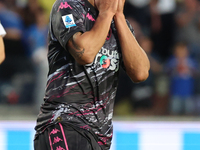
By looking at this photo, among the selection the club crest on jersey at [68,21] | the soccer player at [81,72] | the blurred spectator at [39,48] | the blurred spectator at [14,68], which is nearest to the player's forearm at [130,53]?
the soccer player at [81,72]

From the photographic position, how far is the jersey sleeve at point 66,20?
2299 mm

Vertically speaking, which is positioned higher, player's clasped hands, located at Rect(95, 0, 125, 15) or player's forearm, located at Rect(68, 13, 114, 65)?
player's clasped hands, located at Rect(95, 0, 125, 15)

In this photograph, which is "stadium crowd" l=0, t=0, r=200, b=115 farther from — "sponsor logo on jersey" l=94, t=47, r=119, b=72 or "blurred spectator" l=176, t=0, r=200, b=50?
"sponsor logo on jersey" l=94, t=47, r=119, b=72

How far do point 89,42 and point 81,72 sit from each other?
8.9 inches

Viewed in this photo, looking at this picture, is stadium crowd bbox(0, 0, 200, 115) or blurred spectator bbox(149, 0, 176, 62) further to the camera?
blurred spectator bbox(149, 0, 176, 62)

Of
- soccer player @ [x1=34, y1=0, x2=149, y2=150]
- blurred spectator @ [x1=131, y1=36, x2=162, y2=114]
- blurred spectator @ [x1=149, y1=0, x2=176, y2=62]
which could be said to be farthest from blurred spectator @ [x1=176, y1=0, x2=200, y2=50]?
soccer player @ [x1=34, y1=0, x2=149, y2=150]

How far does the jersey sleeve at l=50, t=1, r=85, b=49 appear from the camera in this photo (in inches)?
90.5

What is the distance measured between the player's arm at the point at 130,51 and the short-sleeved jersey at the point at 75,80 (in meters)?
0.11

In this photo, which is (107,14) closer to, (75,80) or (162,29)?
(75,80)

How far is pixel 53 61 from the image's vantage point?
2453mm

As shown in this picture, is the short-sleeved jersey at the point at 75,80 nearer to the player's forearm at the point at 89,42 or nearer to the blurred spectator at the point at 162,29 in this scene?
the player's forearm at the point at 89,42

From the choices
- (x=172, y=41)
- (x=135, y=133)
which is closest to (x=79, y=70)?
(x=135, y=133)

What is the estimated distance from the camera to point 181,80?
622 cm

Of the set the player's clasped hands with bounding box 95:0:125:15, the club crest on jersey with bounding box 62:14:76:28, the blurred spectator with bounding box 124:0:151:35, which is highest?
the player's clasped hands with bounding box 95:0:125:15
